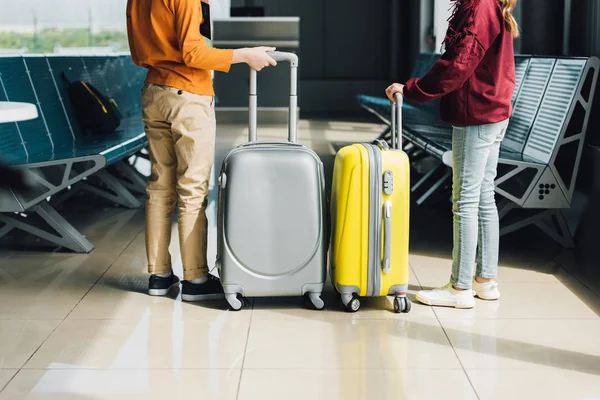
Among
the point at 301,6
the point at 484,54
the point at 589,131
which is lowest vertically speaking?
→ the point at 589,131

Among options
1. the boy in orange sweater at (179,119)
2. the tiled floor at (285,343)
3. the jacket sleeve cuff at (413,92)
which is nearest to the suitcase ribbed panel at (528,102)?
the tiled floor at (285,343)

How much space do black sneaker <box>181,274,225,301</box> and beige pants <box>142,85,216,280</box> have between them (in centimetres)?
4

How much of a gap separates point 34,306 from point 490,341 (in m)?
1.86

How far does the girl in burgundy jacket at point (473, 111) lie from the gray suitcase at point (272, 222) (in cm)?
49

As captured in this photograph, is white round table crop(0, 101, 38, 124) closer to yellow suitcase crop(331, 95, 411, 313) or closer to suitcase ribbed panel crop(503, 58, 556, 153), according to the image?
yellow suitcase crop(331, 95, 411, 313)

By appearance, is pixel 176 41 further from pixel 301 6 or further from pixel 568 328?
pixel 301 6

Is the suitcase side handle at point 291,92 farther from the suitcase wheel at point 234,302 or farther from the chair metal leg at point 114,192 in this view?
the chair metal leg at point 114,192

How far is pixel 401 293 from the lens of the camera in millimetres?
3322

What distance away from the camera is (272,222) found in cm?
328

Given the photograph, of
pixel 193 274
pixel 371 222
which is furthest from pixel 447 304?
pixel 193 274

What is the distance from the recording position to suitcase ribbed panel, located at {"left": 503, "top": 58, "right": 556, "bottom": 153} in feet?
15.2

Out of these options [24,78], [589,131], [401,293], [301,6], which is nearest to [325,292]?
[401,293]

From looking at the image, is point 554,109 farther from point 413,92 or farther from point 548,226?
point 413,92

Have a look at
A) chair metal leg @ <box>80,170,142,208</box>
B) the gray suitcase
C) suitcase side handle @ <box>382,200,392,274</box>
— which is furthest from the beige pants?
chair metal leg @ <box>80,170,142,208</box>
